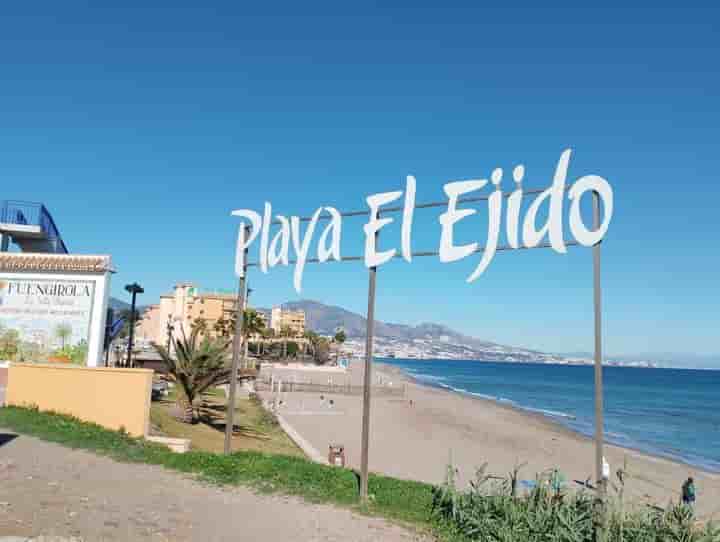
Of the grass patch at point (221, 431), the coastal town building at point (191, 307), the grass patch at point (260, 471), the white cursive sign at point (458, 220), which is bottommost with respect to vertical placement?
the grass patch at point (221, 431)

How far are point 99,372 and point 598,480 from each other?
10.0m

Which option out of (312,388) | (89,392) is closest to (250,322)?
(312,388)

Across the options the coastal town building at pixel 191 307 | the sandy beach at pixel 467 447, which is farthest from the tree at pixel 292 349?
the sandy beach at pixel 467 447

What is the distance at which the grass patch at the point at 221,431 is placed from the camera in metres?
14.8

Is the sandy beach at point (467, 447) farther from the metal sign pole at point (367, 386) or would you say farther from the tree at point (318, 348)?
the tree at point (318, 348)

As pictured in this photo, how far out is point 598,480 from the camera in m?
6.62

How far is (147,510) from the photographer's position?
22.6 ft

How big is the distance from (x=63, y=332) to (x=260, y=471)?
11778 mm

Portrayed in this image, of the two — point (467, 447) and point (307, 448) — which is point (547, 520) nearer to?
point (307, 448)

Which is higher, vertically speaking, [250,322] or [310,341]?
[250,322]

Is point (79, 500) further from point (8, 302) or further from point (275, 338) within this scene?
point (275, 338)

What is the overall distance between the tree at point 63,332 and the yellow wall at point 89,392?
455 cm

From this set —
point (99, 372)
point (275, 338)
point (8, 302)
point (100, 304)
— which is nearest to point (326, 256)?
point (99, 372)

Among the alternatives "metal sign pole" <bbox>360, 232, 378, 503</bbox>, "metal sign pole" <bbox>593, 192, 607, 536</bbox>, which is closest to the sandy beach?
"metal sign pole" <bbox>360, 232, 378, 503</bbox>
